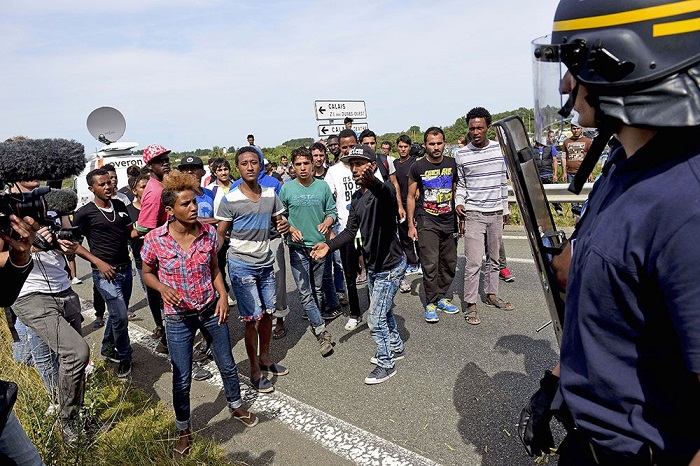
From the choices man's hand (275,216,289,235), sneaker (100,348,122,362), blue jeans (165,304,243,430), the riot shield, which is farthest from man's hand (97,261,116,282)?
the riot shield

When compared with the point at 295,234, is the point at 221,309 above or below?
below

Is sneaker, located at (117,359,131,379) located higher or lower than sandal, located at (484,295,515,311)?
higher

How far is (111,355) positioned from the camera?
15.4 ft

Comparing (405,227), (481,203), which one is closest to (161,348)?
(405,227)

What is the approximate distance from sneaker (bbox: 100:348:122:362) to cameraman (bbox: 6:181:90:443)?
0.97 m

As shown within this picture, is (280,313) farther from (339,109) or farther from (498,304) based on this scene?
(339,109)

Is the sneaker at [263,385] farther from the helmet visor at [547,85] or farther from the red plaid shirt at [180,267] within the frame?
the helmet visor at [547,85]

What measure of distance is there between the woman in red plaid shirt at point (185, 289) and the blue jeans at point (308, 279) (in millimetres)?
1350

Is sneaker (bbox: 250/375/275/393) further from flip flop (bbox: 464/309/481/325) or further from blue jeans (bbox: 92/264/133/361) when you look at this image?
flip flop (bbox: 464/309/481/325)

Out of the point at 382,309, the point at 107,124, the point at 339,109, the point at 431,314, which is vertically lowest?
the point at 431,314

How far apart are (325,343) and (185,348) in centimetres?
167

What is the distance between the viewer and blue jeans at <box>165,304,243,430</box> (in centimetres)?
324

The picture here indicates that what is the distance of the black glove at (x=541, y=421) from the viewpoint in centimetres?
162

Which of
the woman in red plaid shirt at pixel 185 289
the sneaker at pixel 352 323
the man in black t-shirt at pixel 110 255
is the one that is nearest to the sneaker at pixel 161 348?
the man in black t-shirt at pixel 110 255
